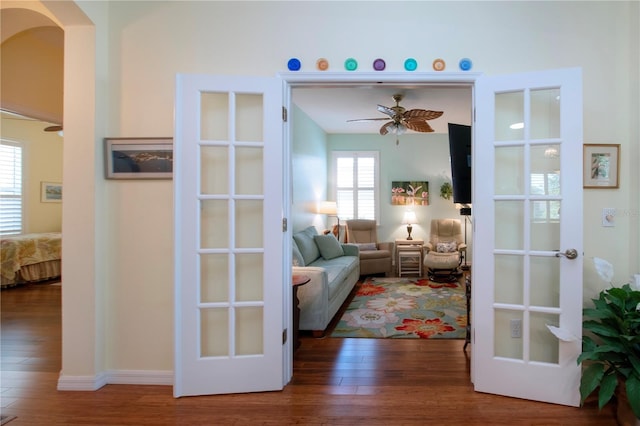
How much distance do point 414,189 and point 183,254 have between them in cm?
592

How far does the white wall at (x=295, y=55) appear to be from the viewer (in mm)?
2484

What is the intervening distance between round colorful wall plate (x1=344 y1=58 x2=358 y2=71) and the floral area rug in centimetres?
246

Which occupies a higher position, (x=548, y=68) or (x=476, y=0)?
(x=476, y=0)

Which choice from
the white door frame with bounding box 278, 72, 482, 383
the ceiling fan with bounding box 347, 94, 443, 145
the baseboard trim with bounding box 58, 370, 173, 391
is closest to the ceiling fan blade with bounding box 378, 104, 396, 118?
the ceiling fan with bounding box 347, 94, 443, 145

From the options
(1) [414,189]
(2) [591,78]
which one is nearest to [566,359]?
(2) [591,78]

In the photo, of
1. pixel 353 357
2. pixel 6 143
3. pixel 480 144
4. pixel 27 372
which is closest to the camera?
pixel 480 144

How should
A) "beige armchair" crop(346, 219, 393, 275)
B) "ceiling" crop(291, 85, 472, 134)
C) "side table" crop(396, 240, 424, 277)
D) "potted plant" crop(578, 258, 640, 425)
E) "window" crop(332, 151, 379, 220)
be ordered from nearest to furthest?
1. "potted plant" crop(578, 258, 640, 425)
2. "ceiling" crop(291, 85, 472, 134)
3. "beige armchair" crop(346, 219, 393, 275)
4. "side table" crop(396, 240, 424, 277)
5. "window" crop(332, 151, 379, 220)

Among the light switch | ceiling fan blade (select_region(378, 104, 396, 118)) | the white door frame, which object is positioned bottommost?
the light switch

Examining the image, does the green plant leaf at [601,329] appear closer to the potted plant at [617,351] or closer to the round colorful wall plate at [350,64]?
the potted plant at [617,351]

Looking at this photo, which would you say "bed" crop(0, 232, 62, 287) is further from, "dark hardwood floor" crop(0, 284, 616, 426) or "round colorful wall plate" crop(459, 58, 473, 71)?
"round colorful wall plate" crop(459, 58, 473, 71)

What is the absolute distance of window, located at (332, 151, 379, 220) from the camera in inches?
303

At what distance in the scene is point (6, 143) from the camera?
6750mm

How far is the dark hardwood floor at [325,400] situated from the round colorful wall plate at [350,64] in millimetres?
2194

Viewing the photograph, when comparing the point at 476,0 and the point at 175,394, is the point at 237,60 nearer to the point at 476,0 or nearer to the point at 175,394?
the point at 476,0
